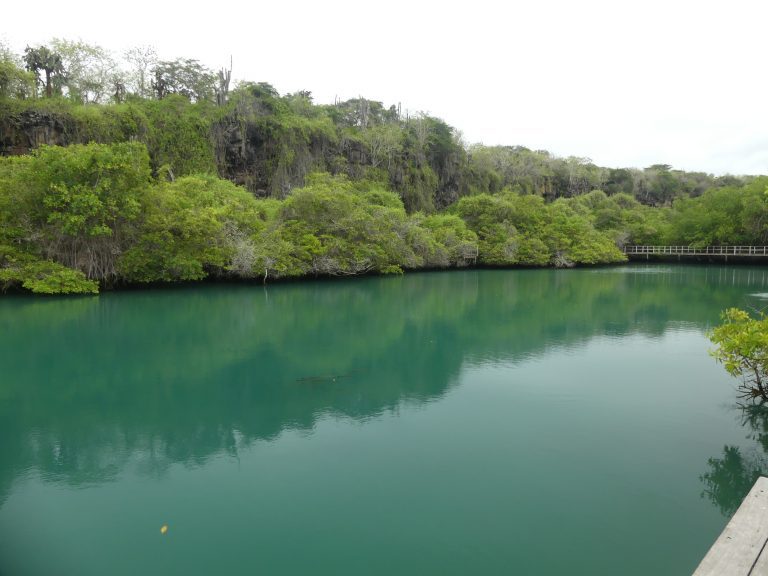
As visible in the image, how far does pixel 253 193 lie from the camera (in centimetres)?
3931

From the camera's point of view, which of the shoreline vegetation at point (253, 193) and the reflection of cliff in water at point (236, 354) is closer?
the reflection of cliff in water at point (236, 354)

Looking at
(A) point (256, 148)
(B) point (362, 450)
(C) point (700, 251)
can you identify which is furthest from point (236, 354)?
(C) point (700, 251)

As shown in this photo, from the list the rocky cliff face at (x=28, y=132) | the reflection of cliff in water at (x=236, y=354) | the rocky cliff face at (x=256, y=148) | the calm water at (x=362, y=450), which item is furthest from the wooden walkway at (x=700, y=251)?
the rocky cliff face at (x=28, y=132)

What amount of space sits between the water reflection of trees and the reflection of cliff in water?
14.3ft

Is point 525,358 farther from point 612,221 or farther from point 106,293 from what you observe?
point 612,221

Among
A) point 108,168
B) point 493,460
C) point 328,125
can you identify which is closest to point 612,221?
point 328,125

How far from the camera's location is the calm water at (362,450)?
186 inches

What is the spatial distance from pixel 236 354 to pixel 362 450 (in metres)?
6.27

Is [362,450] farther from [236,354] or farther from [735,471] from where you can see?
[236,354]

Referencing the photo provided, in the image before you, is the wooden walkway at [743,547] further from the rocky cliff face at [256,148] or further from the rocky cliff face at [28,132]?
the rocky cliff face at [28,132]

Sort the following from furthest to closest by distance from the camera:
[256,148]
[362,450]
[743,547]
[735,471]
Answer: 1. [256,148]
2. [362,450]
3. [735,471]
4. [743,547]

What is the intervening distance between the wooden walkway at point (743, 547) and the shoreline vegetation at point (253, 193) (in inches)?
840

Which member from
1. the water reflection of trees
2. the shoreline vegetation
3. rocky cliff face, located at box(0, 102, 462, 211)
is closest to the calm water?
the water reflection of trees

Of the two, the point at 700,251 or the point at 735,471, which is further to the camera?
the point at 700,251
